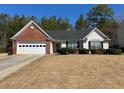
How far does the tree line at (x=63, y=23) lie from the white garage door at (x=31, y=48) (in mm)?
29811

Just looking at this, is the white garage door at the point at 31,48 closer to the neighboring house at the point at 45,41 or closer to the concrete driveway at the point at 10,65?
the neighboring house at the point at 45,41

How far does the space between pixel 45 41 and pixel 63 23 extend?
48302 mm

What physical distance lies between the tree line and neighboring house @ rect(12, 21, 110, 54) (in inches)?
965

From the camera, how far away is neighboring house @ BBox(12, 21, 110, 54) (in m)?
48.7

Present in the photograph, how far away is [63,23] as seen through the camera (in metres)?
96.6

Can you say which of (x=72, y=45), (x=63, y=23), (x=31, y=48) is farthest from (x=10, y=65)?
(x=63, y=23)

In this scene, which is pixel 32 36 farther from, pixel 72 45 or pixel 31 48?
pixel 72 45

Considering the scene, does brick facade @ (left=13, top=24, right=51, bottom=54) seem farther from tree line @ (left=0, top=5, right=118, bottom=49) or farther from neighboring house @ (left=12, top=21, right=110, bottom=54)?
tree line @ (left=0, top=5, right=118, bottom=49)

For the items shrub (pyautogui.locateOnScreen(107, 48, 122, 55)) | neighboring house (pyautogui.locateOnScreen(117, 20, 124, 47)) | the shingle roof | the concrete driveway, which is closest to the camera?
the concrete driveway

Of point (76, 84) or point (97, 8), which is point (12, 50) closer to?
point (76, 84)

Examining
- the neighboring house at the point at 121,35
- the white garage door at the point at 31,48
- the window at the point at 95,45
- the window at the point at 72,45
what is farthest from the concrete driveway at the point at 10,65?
the neighboring house at the point at 121,35

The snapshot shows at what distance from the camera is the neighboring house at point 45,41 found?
48.7m

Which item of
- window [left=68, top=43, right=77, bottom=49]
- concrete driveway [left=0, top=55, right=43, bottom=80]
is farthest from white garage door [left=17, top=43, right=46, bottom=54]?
concrete driveway [left=0, top=55, right=43, bottom=80]
